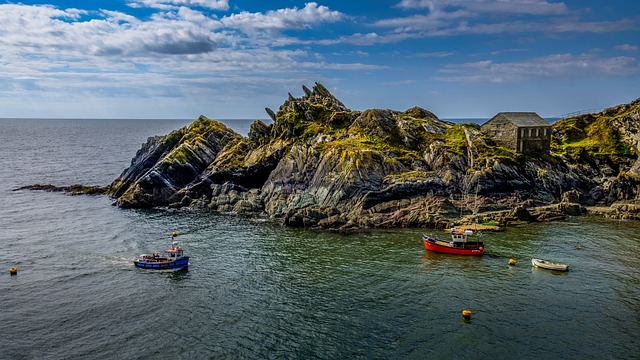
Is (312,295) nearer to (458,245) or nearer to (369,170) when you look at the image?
(458,245)

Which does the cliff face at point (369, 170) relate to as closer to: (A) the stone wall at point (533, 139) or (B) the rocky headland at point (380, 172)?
(B) the rocky headland at point (380, 172)

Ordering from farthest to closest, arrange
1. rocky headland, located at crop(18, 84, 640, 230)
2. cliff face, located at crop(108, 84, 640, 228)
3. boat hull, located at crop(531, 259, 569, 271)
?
cliff face, located at crop(108, 84, 640, 228)
rocky headland, located at crop(18, 84, 640, 230)
boat hull, located at crop(531, 259, 569, 271)

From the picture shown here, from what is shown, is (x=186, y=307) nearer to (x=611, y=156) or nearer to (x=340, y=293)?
(x=340, y=293)

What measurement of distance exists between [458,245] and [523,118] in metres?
59.5

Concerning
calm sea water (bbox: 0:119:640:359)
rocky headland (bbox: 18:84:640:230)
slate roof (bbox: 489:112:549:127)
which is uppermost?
slate roof (bbox: 489:112:549:127)

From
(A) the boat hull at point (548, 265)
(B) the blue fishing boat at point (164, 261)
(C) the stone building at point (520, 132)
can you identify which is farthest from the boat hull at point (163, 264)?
(C) the stone building at point (520, 132)

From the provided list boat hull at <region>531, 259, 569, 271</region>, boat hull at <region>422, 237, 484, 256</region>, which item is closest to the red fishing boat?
boat hull at <region>422, 237, 484, 256</region>

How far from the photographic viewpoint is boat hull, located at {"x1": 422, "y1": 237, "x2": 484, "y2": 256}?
6938cm

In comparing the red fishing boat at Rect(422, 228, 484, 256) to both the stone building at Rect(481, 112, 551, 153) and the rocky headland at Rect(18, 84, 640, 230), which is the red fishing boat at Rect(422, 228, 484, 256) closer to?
the rocky headland at Rect(18, 84, 640, 230)

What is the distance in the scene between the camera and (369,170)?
9369 cm

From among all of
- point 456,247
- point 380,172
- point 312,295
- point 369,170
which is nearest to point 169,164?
point 369,170

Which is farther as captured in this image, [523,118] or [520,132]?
[523,118]

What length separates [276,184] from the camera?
101 metres

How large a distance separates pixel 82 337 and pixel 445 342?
34688mm
